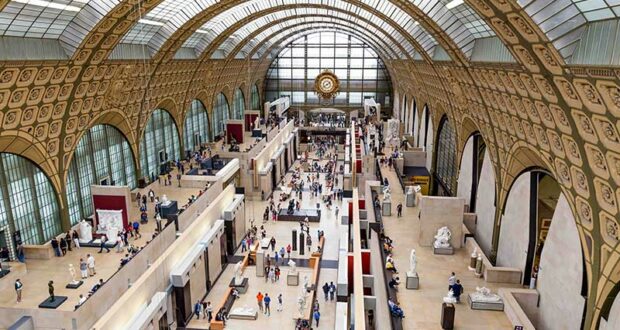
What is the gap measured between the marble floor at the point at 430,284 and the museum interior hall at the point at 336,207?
0.09 metres

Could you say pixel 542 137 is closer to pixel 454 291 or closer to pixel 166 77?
pixel 454 291

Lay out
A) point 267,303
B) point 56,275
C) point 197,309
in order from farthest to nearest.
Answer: point 197,309, point 267,303, point 56,275

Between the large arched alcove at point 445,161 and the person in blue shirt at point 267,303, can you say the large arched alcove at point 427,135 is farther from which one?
the person in blue shirt at point 267,303

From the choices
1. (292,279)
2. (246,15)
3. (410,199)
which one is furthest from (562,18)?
(246,15)

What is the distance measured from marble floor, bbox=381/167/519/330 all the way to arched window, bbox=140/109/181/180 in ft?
74.7

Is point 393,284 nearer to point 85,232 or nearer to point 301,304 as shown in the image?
point 301,304

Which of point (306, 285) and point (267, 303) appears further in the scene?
point (306, 285)

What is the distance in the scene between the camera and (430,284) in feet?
60.0

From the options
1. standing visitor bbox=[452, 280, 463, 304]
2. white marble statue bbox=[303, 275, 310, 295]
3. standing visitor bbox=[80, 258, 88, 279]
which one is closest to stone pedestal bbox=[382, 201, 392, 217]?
white marble statue bbox=[303, 275, 310, 295]

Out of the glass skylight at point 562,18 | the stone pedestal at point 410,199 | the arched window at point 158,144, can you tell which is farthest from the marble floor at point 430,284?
the arched window at point 158,144

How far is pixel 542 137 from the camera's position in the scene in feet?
54.9

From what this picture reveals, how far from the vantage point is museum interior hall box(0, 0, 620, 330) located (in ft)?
46.2

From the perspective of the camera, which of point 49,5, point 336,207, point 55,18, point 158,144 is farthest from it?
point 158,144

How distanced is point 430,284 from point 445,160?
19.4m
